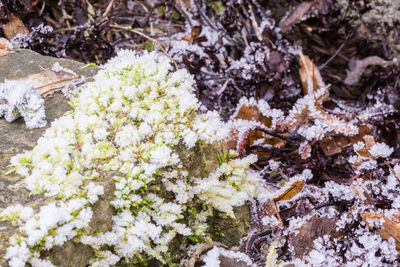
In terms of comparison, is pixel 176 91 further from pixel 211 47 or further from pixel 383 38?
pixel 383 38

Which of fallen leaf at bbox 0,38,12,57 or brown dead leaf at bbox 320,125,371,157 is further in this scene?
brown dead leaf at bbox 320,125,371,157

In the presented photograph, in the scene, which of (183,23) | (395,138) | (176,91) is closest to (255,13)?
(183,23)

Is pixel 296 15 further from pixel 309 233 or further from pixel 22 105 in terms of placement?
pixel 22 105

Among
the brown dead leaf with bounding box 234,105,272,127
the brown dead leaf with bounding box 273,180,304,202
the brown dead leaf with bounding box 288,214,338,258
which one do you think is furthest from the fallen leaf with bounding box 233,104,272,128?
the brown dead leaf with bounding box 288,214,338,258

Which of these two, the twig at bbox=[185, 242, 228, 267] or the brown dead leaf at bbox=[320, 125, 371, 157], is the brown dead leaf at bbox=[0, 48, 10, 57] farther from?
the brown dead leaf at bbox=[320, 125, 371, 157]

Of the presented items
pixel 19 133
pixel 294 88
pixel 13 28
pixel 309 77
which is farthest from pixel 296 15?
pixel 19 133

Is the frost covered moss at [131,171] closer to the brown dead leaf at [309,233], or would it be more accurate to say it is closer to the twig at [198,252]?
the twig at [198,252]

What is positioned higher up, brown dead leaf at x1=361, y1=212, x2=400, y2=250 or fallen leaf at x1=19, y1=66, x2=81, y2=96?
fallen leaf at x1=19, y1=66, x2=81, y2=96
